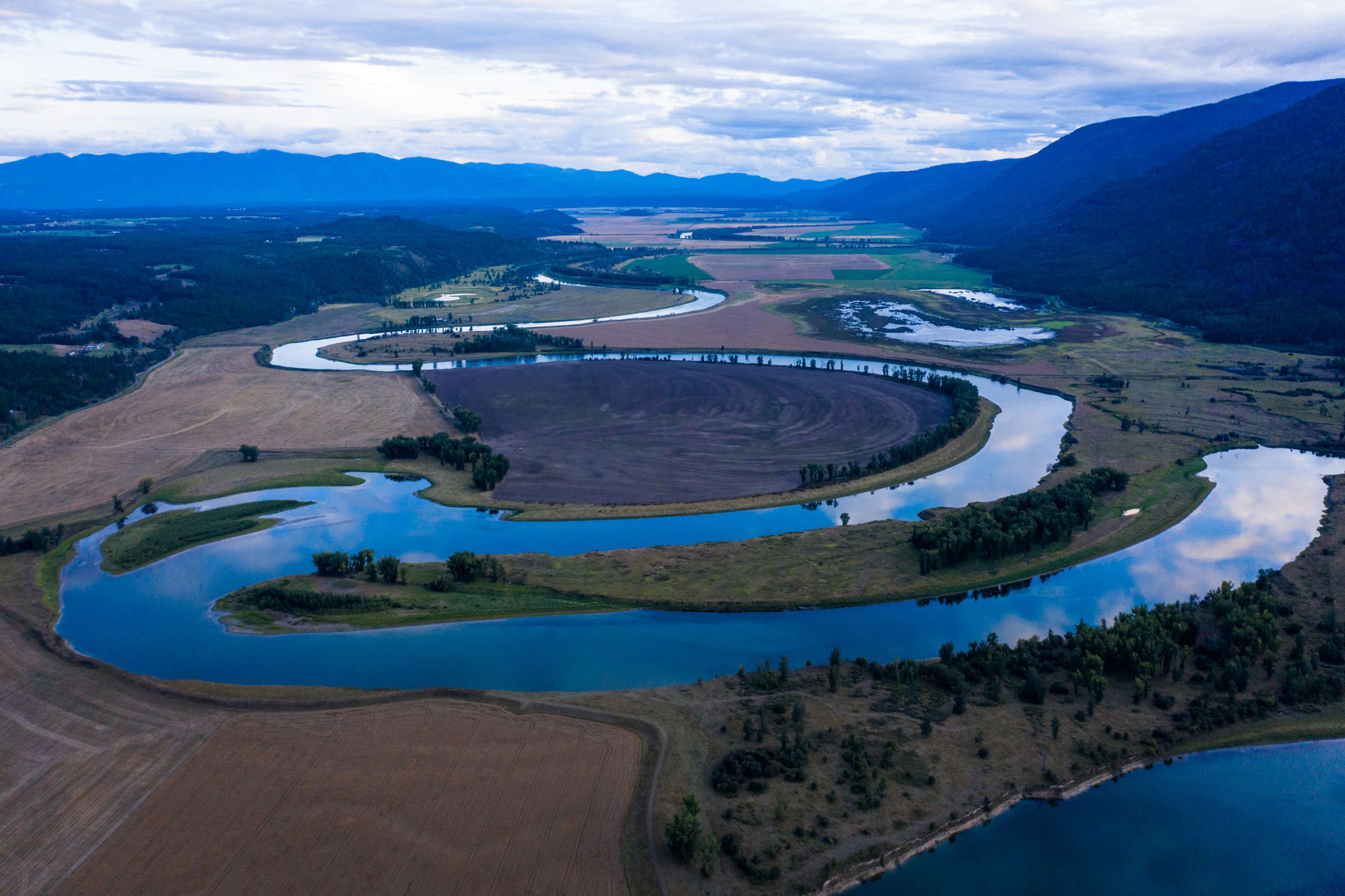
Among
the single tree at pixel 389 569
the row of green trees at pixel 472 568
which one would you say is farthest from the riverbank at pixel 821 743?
the row of green trees at pixel 472 568

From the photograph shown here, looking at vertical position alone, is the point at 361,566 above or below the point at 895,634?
above

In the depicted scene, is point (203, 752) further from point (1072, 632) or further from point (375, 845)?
point (1072, 632)

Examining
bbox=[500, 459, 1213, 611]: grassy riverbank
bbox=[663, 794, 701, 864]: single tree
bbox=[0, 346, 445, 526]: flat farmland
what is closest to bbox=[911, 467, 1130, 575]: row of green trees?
bbox=[500, 459, 1213, 611]: grassy riverbank

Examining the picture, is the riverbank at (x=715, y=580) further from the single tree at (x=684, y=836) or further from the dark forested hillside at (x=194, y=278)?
the dark forested hillside at (x=194, y=278)

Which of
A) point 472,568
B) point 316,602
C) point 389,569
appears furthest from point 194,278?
point 472,568

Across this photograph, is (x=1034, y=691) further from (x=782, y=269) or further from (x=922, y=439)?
(x=782, y=269)

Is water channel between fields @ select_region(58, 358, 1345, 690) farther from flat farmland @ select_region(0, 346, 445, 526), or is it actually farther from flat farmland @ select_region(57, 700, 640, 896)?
→ flat farmland @ select_region(0, 346, 445, 526)

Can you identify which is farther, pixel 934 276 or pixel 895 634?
pixel 934 276
